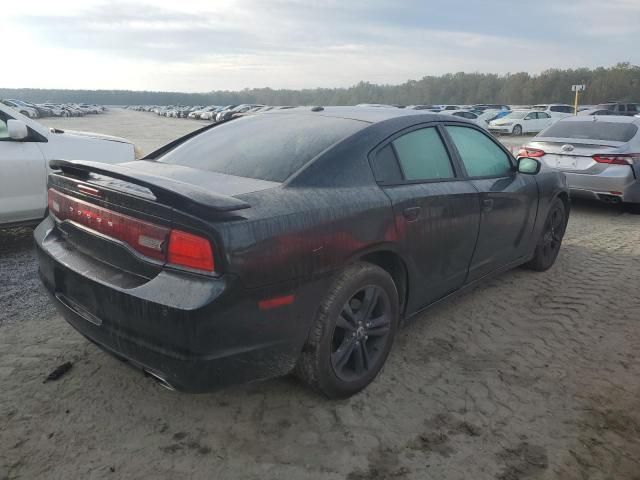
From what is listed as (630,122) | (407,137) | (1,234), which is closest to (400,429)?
(407,137)

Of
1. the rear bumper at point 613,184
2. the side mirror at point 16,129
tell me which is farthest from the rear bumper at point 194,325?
the rear bumper at point 613,184

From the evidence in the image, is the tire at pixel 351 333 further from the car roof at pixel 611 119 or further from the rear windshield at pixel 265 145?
the car roof at pixel 611 119

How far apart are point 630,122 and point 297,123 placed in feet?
21.9

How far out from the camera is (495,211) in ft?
12.6

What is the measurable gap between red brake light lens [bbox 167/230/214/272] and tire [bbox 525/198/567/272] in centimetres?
366

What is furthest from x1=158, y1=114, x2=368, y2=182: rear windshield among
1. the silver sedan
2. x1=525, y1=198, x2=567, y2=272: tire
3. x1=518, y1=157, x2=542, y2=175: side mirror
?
the silver sedan

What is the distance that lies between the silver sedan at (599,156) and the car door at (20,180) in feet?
20.0

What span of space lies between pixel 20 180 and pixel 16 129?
0.50m

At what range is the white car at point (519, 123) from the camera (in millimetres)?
27172

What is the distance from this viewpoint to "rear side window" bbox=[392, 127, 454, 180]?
125 inches

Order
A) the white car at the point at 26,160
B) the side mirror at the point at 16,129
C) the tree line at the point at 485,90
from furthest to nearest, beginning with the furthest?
the tree line at the point at 485,90, the white car at the point at 26,160, the side mirror at the point at 16,129

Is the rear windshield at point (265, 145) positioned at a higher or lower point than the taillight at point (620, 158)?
higher

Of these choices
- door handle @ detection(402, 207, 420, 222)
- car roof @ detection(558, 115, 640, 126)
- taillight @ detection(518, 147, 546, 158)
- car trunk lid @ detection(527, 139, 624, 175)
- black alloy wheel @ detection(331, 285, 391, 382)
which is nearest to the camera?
black alloy wheel @ detection(331, 285, 391, 382)

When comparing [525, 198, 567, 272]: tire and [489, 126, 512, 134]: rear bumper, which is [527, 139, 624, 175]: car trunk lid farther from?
[489, 126, 512, 134]: rear bumper
